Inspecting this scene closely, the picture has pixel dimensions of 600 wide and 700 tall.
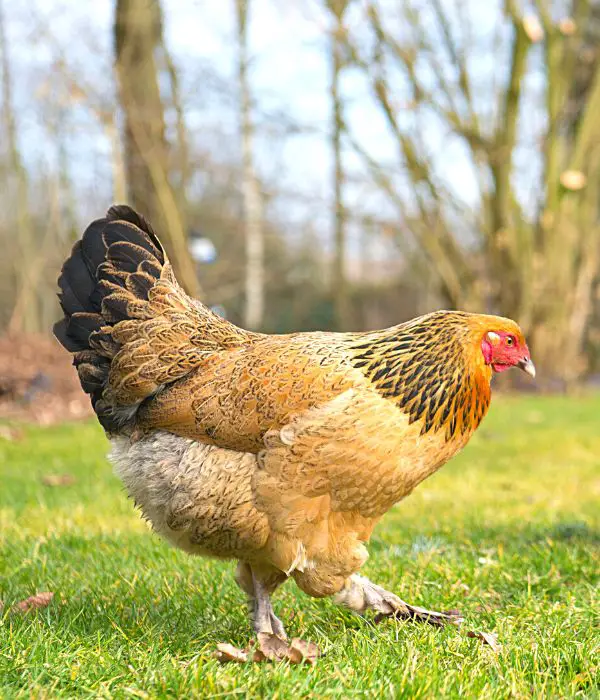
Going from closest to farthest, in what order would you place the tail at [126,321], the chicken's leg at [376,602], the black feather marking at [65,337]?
the chicken's leg at [376,602], the tail at [126,321], the black feather marking at [65,337]

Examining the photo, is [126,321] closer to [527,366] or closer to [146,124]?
[527,366]

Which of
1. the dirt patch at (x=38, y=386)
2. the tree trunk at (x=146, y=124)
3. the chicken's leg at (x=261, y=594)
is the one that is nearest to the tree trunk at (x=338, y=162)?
the tree trunk at (x=146, y=124)

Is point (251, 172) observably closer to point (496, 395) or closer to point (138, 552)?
point (496, 395)

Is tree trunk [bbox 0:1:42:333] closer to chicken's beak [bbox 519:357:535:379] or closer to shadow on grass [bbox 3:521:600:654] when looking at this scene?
shadow on grass [bbox 3:521:600:654]

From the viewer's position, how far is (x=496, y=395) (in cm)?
1532

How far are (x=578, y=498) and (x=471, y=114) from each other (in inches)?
389

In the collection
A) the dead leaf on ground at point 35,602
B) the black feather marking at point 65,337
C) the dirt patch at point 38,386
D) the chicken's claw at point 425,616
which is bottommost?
the dirt patch at point 38,386

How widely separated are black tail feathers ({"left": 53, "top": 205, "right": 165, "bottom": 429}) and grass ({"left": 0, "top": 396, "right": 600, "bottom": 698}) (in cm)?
89

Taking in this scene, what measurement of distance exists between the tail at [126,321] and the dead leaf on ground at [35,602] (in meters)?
0.77

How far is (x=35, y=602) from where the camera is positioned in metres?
3.42

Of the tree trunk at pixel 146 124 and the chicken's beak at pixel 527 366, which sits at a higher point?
the tree trunk at pixel 146 124

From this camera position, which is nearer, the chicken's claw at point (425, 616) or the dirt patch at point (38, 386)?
the chicken's claw at point (425, 616)

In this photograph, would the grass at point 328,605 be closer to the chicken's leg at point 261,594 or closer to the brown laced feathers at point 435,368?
the chicken's leg at point 261,594

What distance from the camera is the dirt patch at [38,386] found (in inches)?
460
